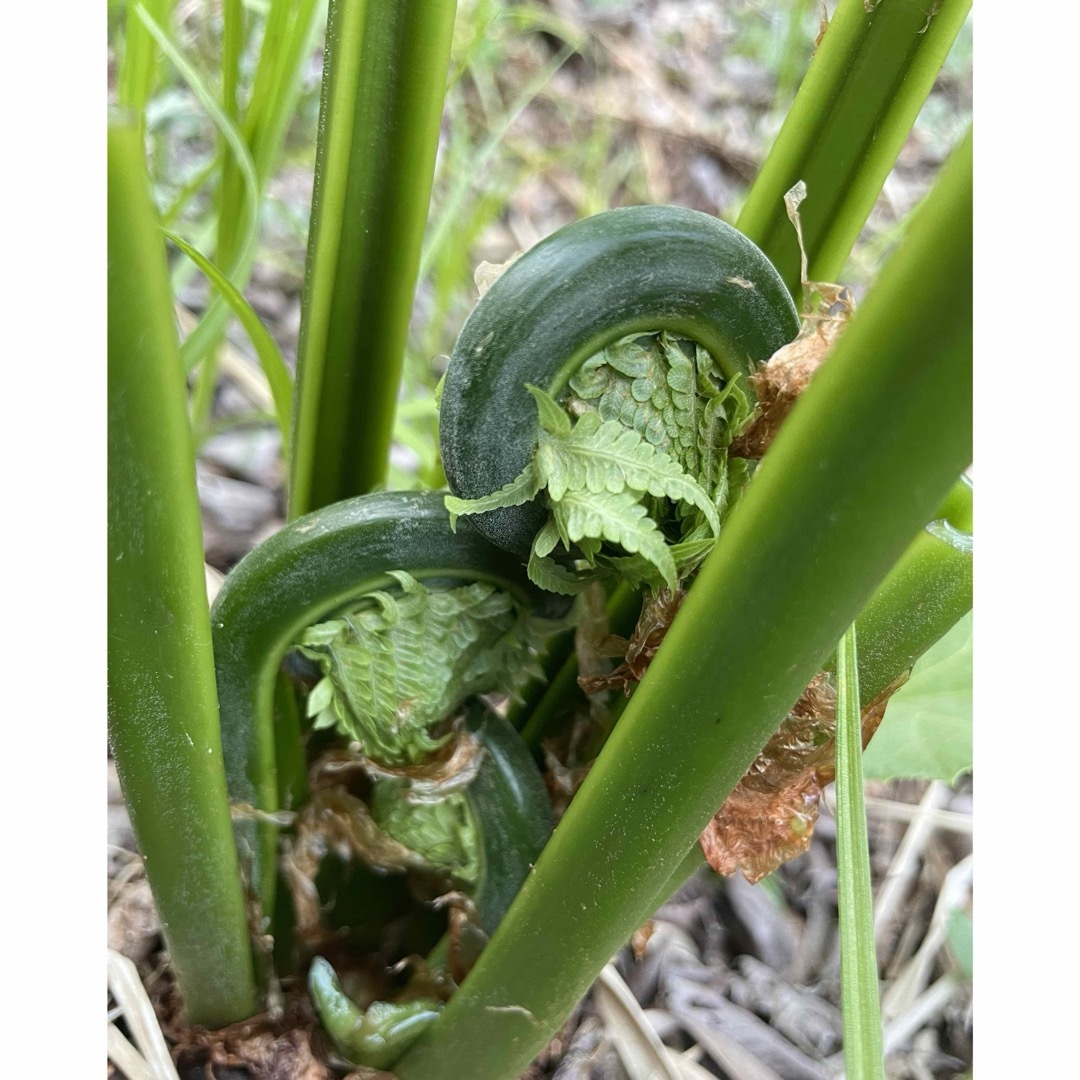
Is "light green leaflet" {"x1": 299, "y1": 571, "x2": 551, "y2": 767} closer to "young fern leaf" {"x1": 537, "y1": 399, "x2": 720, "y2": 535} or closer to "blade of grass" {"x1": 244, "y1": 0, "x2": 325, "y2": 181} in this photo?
"young fern leaf" {"x1": 537, "y1": 399, "x2": 720, "y2": 535}

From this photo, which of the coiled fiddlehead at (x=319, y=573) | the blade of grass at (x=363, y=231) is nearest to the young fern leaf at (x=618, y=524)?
the coiled fiddlehead at (x=319, y=573)

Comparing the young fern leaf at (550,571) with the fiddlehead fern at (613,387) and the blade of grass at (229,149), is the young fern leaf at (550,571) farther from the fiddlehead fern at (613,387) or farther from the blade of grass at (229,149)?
the blade of grass at (229,149)

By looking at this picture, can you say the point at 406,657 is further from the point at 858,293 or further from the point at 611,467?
the point at 858,293

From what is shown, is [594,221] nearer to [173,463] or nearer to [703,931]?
[173,463]

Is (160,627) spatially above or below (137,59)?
below

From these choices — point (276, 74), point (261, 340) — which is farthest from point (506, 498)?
point (276, 74)
